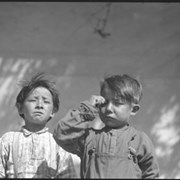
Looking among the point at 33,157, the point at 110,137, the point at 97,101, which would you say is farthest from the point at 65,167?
the point at 97,101

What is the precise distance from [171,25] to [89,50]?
0.85 metres

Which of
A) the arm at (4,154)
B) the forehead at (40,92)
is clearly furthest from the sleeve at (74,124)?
the arm at (4,154)

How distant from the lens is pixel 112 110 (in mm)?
5160

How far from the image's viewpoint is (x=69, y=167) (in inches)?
226

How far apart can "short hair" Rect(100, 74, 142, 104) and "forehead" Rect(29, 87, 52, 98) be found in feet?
1.94

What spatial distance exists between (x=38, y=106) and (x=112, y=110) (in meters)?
0.71

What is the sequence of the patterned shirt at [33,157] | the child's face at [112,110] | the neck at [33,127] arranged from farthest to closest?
the neck at [33,127]
the patterned shirt at [33,157]
the child's face at [112,110]

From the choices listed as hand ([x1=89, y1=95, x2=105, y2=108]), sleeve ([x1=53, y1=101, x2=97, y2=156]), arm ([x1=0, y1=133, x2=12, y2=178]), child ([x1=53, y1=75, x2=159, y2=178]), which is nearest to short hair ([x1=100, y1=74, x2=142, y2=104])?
child ([x1=53, y1=75, x2=159, y2=178])

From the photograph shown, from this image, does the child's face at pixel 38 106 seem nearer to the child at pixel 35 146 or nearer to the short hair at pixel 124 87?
the child at pixel 35 146

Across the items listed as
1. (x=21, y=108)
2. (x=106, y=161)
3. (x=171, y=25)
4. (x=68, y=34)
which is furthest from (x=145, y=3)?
(x=106, y=161)

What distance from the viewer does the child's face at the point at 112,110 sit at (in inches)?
203

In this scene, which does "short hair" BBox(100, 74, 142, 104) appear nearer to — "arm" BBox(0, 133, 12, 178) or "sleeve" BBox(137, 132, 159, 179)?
"sleeve" BBox(137, 132, 159, 179)

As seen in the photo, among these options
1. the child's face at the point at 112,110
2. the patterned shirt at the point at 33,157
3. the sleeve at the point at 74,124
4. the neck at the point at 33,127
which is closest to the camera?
the sleeve at the point at 74,124

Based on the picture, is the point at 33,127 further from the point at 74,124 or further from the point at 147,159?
the point at 147,159
